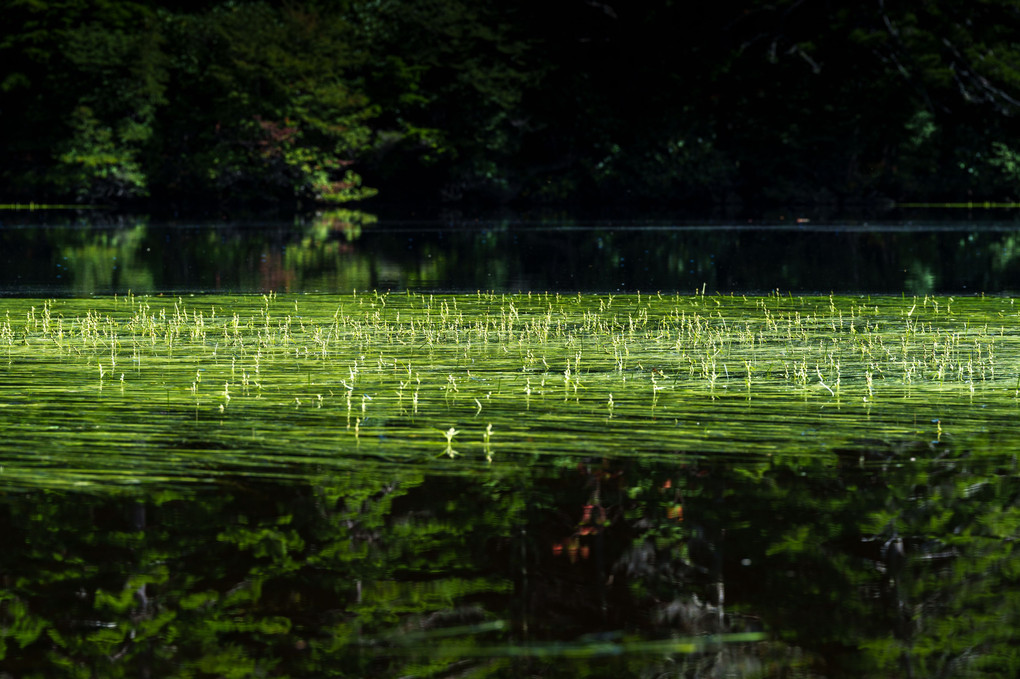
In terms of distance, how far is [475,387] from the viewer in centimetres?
1225

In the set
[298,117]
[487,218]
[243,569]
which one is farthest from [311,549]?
[298,117]

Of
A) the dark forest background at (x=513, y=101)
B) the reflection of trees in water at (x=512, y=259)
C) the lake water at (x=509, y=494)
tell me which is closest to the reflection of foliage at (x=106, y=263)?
the reflection of trees in water at (x=512, y=259)

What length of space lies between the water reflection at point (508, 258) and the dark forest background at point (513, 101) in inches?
674

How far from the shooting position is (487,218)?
5472 centimetres

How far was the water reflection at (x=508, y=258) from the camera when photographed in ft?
79.6

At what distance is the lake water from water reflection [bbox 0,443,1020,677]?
20 millimetres

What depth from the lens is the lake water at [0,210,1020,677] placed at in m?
5.87

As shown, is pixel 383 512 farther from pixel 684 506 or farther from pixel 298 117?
pixel 298 117

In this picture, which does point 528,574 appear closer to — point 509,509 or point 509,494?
point 509,509

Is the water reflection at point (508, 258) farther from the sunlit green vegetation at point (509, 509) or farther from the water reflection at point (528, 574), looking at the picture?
the water reflection at point (528, 574)

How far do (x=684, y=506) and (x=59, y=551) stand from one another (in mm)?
3001

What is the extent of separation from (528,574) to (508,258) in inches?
958

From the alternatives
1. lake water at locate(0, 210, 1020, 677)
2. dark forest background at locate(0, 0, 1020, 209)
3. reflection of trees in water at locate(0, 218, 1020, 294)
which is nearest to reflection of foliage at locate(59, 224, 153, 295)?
reflection of trees in water at locate(0, 218, 1020, 294)

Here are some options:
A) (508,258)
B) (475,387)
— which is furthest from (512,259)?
(475,387)
